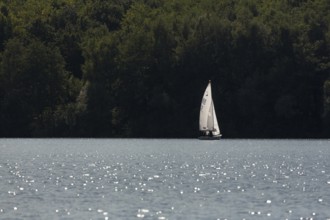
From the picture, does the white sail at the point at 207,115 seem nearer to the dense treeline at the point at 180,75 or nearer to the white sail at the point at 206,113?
the white sail at the point at 206,113

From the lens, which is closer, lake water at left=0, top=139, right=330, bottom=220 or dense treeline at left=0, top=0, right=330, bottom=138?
lake water at left=0, top=139, right=330, bottom=220

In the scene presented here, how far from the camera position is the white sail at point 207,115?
147250mm

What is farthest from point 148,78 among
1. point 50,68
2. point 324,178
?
point 324,178

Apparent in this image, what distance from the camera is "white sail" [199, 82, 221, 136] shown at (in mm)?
147250

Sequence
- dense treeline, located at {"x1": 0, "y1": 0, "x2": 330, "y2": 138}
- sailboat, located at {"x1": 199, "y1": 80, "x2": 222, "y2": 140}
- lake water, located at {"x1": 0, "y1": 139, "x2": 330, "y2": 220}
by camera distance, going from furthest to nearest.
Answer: dense treeline, located at {"x1": 0, "y1": 0, "x2": 330, "y2": 138}, sailboat, located at {"x1": 199, "y1": 80, "x2": 222, "y2": 140}, lake water, located at {"x1": 0, "y1": 139, "x2": 330, "y2": 220}

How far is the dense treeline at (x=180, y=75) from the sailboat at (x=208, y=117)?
7543mm

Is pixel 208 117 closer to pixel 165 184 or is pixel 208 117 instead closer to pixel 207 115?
pixel 207 115

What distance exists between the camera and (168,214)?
5447 centimetres

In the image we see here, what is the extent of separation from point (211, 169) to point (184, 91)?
74456mm

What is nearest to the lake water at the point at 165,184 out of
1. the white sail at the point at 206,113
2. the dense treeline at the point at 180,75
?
the white sail at the point at 206,113

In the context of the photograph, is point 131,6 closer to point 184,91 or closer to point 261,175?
point 184,91

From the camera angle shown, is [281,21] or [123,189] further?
[281,21]

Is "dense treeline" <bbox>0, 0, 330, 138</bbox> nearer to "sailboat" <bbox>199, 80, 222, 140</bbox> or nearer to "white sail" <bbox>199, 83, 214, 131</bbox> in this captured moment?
"sailboat" <bbox>199, 80, 222, 140</bbox>

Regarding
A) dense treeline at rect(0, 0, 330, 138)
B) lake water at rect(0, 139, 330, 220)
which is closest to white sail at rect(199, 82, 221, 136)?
dense treeline at rect(0, 0, 330, 138)
